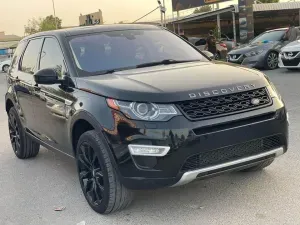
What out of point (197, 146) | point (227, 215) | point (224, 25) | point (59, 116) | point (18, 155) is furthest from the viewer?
point (224, 25)

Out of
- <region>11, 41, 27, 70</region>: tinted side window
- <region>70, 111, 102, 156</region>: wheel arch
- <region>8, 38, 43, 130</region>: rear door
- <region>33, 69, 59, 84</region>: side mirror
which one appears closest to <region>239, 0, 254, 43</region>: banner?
<region>11, 41, 27, 70</region>: tinted side window

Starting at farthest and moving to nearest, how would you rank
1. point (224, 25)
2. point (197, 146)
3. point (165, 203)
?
point (224, 25), point (165, 203), point (197, 146)

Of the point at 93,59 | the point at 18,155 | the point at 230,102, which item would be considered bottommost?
the point at 18,155

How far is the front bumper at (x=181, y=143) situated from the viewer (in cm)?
330

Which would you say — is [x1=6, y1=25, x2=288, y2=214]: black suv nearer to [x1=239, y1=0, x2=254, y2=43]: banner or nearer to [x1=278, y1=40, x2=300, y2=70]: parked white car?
[x1=278, y1=40, x2=300, y2=70]: parked white car

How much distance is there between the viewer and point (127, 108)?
341cm

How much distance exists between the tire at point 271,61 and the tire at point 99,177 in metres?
11.9

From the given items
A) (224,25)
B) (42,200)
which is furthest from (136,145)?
(224,25)

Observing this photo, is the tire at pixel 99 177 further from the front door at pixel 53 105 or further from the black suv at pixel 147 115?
the front door at pixel 53 105

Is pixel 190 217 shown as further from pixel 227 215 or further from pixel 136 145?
pixel 136 145

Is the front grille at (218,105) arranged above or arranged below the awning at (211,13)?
below

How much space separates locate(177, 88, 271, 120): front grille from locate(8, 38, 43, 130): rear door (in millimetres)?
2495

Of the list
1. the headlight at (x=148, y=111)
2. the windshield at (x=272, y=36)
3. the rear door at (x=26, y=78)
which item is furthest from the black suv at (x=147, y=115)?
the windshield at (x=272, y=36)

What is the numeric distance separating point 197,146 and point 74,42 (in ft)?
6.63
